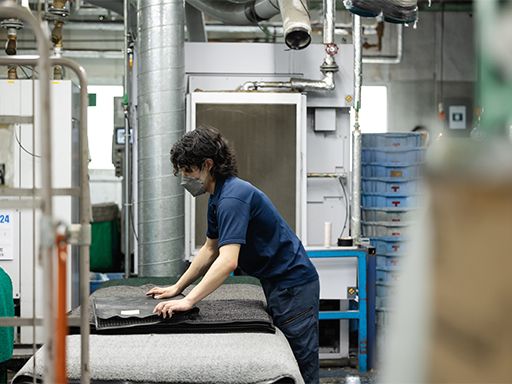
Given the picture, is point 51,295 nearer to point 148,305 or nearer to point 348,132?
point 148,305

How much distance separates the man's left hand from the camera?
2.49 metres

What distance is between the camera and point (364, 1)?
4230 millimetres

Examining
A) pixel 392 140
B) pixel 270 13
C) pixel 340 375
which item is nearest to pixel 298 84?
pixel 270 13

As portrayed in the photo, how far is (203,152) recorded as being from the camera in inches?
109

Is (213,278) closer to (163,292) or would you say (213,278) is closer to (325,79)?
(163,292)

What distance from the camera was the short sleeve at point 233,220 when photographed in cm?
261

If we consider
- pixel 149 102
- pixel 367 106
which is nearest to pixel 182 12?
pixel 149 102

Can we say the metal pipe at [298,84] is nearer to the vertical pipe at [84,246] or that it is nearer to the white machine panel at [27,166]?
the white machine panel at [27,166]

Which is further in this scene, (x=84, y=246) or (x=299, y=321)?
(x=299, y=321)

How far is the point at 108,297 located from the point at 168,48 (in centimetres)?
194

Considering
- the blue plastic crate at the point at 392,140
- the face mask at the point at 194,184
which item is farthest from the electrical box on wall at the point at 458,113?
the face mask at the point at 194,184

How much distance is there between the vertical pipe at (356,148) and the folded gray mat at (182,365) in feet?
9.03

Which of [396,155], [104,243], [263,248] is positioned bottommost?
[104,243]

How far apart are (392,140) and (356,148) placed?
21.1 inches
